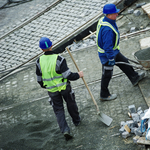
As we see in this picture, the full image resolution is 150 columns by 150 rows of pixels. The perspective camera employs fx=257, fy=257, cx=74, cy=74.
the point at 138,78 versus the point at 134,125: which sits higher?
the point at 138,78

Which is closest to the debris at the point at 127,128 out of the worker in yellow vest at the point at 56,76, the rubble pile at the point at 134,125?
the rubble pile at the point at 134,125

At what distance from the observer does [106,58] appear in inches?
237

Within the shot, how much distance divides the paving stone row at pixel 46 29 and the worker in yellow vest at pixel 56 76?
417cm

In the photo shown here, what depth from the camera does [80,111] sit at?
6.50 metres

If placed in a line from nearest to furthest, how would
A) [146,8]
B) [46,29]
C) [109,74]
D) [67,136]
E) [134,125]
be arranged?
1. [134,125]
2. [67,136]
3. [109,74]
4. [146,8]
5. [46,29]

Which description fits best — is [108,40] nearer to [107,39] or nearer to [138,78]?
[107,39]

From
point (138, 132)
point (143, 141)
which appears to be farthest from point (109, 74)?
point (143, 141)

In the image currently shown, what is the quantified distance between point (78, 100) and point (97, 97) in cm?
51

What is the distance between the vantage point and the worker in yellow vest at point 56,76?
5.22 metres

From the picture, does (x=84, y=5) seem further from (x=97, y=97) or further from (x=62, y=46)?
(x=97, y=97)

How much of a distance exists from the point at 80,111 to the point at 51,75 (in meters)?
1.62

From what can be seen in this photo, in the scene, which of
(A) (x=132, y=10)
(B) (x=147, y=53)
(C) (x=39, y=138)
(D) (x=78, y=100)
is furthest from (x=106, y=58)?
(A) (x=132, y=10)

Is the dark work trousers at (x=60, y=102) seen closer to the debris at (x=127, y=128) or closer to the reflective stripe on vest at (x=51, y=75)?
the reflective stripe on vest at (x=51, y=75)

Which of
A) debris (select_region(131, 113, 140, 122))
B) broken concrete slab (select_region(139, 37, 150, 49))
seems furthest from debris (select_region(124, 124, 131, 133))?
broken concrete slab (select_region(139, 37, 150, 49))
